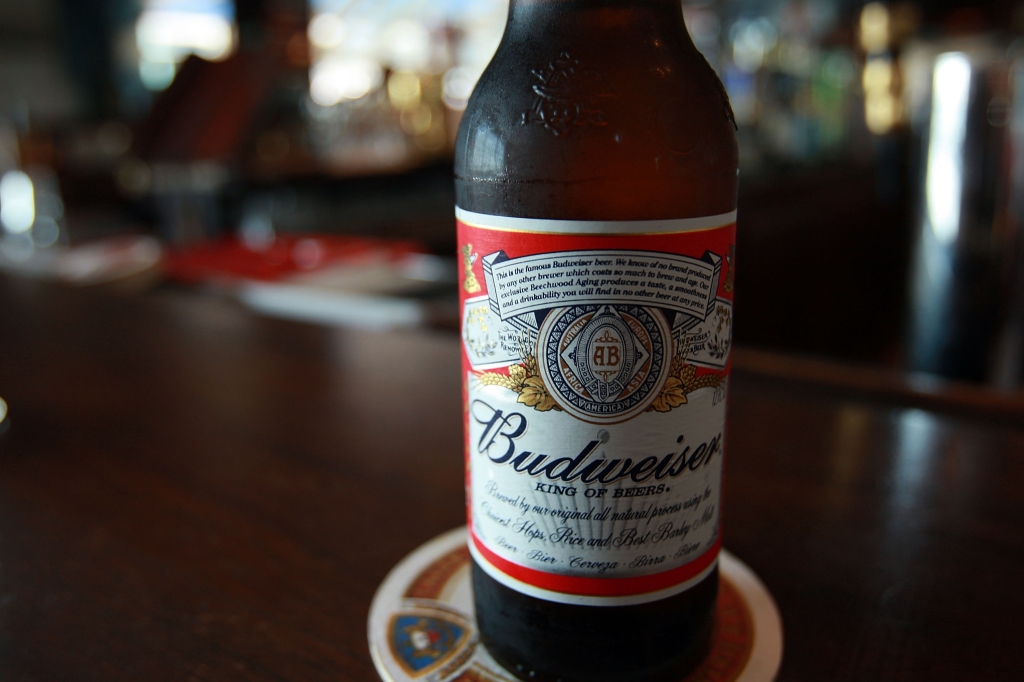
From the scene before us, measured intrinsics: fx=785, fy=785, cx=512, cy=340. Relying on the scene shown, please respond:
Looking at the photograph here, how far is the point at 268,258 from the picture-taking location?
1478 mm

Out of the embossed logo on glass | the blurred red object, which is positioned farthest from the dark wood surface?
the blurred red object

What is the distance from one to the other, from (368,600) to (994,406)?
61 centimetres

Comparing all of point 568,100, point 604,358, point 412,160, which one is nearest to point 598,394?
point 604,358

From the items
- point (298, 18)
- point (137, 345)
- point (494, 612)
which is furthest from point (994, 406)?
point (298, 18)

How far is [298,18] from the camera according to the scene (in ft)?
12.9

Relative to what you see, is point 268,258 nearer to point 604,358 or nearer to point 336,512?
point 336,512

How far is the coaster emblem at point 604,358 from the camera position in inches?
14.9

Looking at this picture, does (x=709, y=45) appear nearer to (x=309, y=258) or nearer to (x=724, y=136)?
(x=309, y=258)

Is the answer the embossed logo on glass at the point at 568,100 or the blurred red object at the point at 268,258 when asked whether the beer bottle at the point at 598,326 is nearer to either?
the embossed logo on glass at the point at 568,100

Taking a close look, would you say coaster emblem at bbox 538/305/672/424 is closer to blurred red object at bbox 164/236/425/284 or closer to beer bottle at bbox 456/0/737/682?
beer bottle at bbox 456/0/737/682

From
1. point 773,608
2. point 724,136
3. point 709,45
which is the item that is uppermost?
point 709,45

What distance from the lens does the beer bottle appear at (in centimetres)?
38

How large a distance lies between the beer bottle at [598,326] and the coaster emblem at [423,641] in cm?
3

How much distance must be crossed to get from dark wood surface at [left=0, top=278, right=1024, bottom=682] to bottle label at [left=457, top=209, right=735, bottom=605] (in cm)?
10
